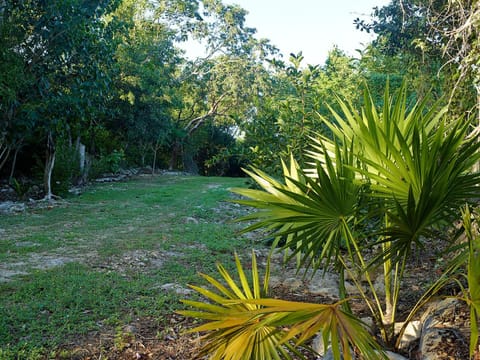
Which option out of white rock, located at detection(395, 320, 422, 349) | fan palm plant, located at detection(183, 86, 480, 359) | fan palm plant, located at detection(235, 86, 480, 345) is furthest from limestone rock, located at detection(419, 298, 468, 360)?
fan palm plant, located at detection(183, 86, 480, 359)

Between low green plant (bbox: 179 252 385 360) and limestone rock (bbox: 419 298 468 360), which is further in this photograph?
limestone rock (bbox: 419 298 468 360)

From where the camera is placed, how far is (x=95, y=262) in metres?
5.49

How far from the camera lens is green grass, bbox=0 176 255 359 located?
11.8ft

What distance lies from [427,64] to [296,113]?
8.33 ft

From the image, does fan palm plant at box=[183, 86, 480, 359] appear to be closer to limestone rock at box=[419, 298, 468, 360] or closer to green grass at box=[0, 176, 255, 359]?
limestone rock at box=[419, 298, 468, 360]

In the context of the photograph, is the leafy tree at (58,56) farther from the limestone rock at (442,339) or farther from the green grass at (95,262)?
the limestone rock at (442,339)

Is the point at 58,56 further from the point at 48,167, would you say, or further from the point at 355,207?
the point at 355,207

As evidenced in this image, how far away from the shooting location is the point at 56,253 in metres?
5.97

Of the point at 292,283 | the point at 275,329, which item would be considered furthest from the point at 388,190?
the point at 292,283

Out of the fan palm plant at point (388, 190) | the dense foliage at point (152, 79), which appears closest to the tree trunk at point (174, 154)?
the dense foliage at point (152, 79)

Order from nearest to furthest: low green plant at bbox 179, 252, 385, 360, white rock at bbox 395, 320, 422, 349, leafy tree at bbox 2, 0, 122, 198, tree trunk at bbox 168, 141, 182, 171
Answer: low green plant at bbox 179, 252, 385, 360, white rock at bbox 395, 320, 422, 349, leafy tree at bbox 2, 0, 122, 198, tree trunk at bbox 168, 141, 182, 171

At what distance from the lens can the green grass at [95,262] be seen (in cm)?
359

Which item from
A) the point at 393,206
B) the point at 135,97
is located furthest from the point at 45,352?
the point at 135,97

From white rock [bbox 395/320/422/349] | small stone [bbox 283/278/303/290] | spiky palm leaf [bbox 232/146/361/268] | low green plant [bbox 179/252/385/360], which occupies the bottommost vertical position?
small stone [bbox 283/278/303/290]
